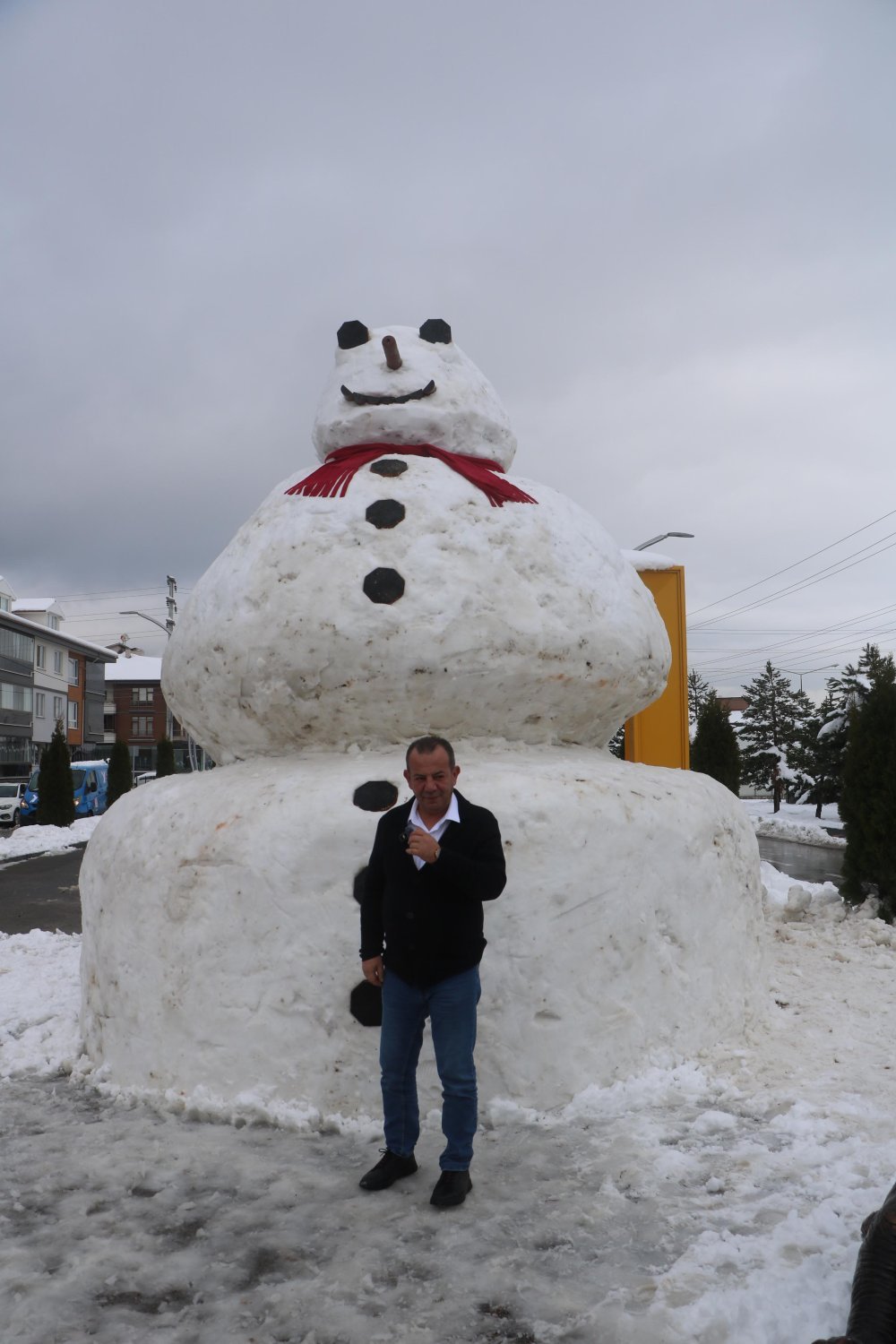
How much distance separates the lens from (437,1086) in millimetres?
3695

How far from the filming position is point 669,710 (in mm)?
8492

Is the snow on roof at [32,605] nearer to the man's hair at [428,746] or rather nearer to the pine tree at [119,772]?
the pine tree at [119,772]

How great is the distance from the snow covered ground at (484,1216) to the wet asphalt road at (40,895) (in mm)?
5324

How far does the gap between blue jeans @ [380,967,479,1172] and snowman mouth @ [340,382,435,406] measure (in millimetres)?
2937

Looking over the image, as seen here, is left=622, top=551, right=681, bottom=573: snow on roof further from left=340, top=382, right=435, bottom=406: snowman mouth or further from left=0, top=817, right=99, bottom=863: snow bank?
left=0, top=817, right=99, bottom=863: snow bank

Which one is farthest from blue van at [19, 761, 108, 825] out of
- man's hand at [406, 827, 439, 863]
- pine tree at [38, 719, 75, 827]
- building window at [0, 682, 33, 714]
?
man's hand at [406, 827, 439, 863]

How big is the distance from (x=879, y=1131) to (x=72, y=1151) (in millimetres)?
2965

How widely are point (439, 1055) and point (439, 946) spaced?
1.17 ft

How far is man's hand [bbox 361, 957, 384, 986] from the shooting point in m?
3.13

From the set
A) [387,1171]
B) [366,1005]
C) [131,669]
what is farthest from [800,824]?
[131,669]

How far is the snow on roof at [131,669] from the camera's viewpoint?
6125cm

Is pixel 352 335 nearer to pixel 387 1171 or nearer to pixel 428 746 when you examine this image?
pixel 428 746

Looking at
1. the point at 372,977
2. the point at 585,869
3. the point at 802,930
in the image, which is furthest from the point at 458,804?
the point at 802,930

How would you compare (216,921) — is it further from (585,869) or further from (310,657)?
(585,869)
